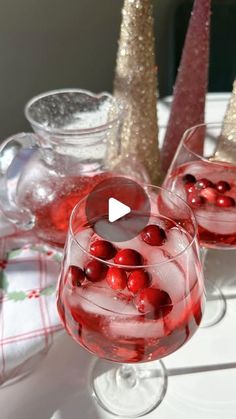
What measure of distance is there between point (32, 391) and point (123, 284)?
0.19m

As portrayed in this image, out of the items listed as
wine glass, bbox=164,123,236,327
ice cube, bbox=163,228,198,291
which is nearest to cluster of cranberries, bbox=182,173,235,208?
wine glass, bbox=164,123,236,327

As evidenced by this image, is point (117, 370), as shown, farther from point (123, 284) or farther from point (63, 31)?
point (63, 31)

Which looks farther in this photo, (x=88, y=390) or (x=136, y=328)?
(x=88, y=390)

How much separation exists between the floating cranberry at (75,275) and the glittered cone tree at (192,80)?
28 centimetres

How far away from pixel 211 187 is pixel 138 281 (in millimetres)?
233

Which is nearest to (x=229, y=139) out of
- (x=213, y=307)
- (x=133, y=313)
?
(x=213, y=307)

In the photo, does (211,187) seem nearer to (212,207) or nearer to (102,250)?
(212,207)

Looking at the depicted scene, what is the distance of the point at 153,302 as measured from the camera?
47cm

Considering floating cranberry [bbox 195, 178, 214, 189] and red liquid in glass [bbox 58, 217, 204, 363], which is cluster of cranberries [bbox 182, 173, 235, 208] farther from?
red liquid in glass [bbox 58, 217, 204, 363]

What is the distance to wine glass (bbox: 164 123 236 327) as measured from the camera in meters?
0.63

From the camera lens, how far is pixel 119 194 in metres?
0.60

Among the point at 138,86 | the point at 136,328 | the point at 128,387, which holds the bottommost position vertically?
the point at 128,387

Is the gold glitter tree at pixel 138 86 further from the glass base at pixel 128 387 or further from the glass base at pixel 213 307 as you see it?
the glass base at pixel 128 387

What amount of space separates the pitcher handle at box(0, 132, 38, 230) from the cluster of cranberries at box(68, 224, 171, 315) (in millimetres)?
224
